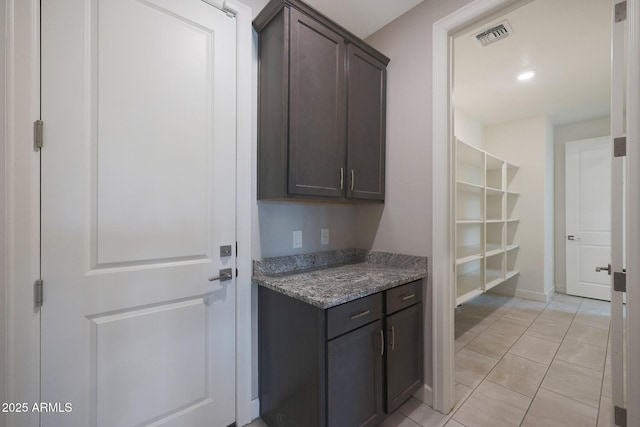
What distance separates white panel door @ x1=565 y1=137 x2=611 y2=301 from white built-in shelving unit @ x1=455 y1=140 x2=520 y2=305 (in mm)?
780

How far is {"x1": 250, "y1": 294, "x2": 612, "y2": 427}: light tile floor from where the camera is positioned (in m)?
1.62

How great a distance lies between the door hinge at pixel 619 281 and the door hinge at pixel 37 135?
2514 millimetres

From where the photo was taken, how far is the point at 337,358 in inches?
48.0

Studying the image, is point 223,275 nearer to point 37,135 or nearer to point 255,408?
point 255,408

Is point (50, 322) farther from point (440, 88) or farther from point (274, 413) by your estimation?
point (440, 88)

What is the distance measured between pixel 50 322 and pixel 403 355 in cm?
173

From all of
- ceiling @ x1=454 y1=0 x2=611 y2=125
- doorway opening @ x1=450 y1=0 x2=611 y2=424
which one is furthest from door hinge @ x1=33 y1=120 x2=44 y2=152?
ceiling @ x1=454 y1=0 x2=611 y2=125

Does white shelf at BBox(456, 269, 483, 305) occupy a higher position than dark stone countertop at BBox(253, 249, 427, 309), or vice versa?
dark stone countertop at BBox(253, 249, 427, 309)

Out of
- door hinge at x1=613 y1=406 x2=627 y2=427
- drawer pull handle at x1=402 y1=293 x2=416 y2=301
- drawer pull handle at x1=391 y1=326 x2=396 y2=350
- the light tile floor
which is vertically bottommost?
the light tile floor

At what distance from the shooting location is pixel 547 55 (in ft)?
7.98

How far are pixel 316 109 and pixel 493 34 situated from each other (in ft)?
5.79

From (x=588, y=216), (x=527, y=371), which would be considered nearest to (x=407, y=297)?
(x=527, y=371)

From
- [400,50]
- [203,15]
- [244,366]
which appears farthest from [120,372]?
[400,50]

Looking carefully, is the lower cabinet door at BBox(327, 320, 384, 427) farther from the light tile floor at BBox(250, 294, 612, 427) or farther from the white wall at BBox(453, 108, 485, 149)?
the white wall at BBox(453, 108, 485, 149)
